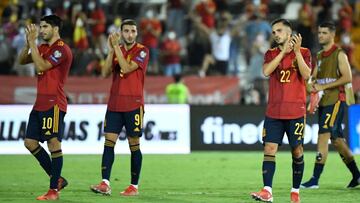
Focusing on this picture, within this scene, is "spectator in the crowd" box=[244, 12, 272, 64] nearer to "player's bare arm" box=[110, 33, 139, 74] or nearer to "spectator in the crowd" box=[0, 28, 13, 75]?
"spectator in the crowd" box=[0, 28, 13, 75]

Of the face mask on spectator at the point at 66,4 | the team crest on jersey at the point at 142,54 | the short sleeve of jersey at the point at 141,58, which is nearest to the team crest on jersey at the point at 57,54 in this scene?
the short sleeve of jersey at the point at 141,58

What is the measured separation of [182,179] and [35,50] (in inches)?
181

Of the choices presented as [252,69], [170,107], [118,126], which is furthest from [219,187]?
[252,69]

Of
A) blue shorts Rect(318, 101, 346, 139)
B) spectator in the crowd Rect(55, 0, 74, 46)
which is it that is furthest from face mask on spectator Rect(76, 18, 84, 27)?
blue shorts Rect(318, 101, 346, 139)

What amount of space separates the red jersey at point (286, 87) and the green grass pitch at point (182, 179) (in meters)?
1.21

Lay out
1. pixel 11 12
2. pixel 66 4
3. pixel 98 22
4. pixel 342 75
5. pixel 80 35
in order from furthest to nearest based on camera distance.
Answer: pixel 11 12 < pixel 66 4 < pixel 98 22 < pixel 80 35 < pixel 342 75

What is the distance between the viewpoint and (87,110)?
22.3 m

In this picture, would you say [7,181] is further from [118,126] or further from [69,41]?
[69,41]

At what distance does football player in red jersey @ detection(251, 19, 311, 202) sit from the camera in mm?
11773

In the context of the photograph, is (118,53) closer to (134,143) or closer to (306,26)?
(134,143)

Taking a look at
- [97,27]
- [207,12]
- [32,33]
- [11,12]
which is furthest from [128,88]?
[11,12]

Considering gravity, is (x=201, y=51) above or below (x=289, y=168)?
above

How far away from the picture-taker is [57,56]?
1244 centimetres

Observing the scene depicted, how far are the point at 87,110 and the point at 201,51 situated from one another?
22.6 feet
